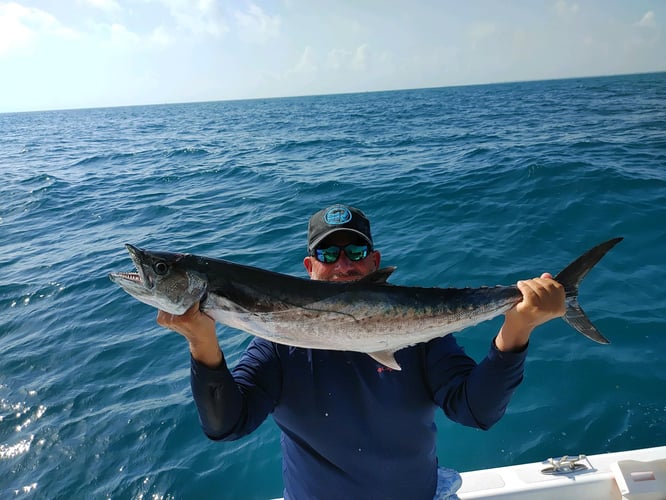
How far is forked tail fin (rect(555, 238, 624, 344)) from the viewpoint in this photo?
319cm

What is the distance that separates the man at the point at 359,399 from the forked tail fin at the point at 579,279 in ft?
1.20

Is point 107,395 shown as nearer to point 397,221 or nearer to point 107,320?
point 107,320

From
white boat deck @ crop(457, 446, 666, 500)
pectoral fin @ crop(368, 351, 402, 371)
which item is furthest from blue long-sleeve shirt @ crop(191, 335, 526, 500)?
white boat deck @ crop(457, 446, 666, 500)

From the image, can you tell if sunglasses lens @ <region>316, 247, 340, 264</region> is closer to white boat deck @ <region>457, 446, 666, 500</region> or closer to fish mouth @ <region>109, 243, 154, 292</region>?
fish mouth @ <region>109, 243, 154, 292</region>

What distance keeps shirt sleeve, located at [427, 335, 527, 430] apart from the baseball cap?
1.15 metres

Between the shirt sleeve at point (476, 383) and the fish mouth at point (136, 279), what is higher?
the fish mouth at point (136, 279)

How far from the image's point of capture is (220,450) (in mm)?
5891

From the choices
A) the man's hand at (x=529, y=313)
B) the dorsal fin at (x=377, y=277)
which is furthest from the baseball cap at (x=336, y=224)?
the man's hand at (x=529, y=313)

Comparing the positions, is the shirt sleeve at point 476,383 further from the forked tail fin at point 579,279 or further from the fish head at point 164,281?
the fish head at point 164,281

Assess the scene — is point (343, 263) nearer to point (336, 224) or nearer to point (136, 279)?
point (336, 224)

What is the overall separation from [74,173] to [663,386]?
2832 cm

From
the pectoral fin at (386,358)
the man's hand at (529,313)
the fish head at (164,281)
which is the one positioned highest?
the fish head at (164,281)

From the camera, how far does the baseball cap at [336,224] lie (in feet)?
11.1

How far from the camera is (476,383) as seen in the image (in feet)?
9.18
